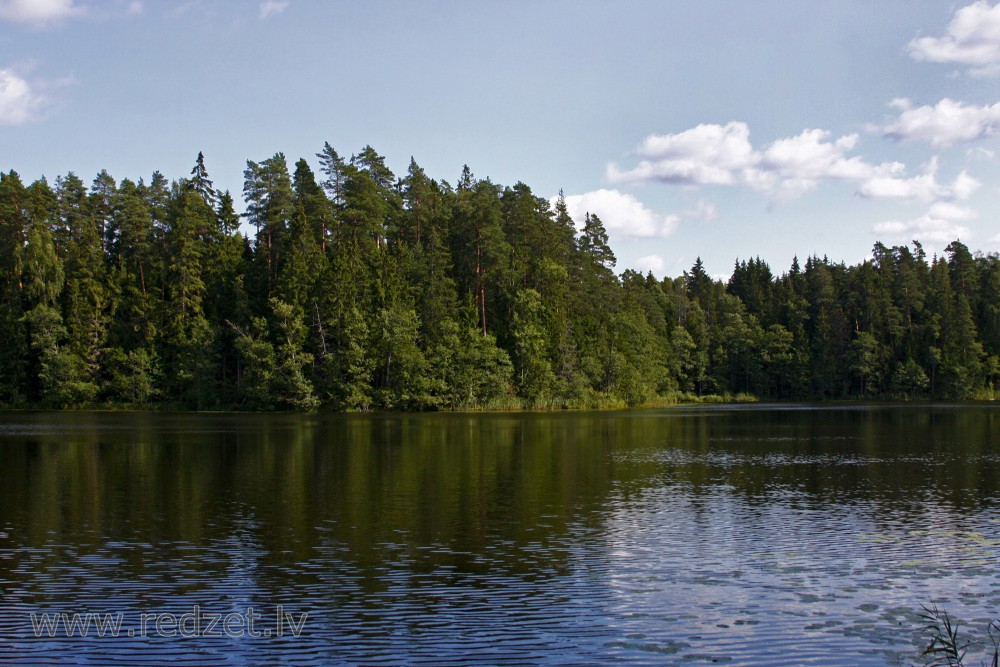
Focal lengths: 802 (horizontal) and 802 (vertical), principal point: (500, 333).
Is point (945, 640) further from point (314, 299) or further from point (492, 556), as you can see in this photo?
point (314, 299)

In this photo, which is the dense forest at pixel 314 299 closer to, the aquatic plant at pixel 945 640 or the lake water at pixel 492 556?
the lake water at pixel 492 556

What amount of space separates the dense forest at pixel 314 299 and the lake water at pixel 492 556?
52142 mm

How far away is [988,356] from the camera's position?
14175 cm

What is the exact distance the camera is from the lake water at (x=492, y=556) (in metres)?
13.9

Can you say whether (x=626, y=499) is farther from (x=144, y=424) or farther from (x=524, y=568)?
(x=144, y=424)

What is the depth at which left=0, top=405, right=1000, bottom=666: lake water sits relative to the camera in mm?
13891

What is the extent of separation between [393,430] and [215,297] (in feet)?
164

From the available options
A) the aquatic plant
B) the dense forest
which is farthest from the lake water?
the dense forest

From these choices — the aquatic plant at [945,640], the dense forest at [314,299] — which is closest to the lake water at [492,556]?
the aquatic plant at [945,640]

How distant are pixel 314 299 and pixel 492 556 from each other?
7893 centimetres

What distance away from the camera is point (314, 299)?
95.3 metres

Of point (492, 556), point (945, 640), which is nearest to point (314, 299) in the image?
point (492, 556)

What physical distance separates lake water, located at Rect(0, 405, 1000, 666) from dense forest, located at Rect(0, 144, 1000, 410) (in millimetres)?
52142

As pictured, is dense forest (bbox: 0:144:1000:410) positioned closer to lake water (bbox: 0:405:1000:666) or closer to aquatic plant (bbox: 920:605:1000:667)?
lake water (bbox: 0:405:1000:666)
